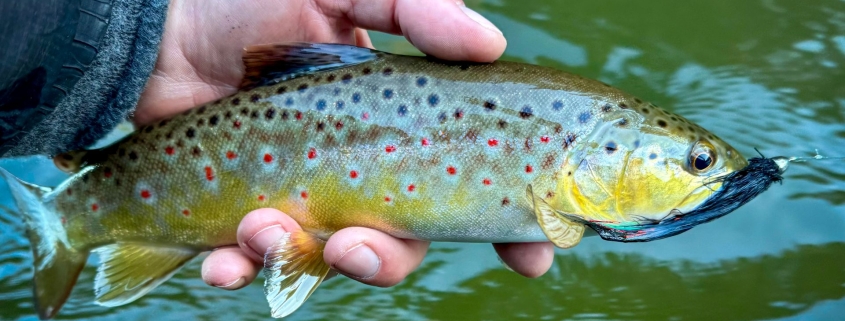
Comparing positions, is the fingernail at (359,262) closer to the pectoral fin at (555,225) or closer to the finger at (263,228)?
the finger at (263,228)

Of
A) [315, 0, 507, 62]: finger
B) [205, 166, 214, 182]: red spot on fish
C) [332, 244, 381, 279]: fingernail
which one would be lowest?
[332, 244, 381, 279]: fingernail

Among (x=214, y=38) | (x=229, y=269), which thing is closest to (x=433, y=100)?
(x=229, y=269)

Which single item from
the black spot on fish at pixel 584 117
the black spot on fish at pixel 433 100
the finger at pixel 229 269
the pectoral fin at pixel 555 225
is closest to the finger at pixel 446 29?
the black spot on fish at pixel 433 100

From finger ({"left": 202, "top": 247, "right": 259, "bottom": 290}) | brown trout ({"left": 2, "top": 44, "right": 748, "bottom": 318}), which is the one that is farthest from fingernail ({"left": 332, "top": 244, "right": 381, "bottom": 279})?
finger ({"left": 202, "top": 247, "right": 259, "bottom": 290})

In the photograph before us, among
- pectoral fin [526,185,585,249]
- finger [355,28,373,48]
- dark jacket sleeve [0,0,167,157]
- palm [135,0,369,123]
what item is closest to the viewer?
pectoral fin [526,185,585,249]

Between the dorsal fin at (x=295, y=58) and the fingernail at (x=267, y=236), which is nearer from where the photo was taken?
the fingernail at (x=267, y=236)

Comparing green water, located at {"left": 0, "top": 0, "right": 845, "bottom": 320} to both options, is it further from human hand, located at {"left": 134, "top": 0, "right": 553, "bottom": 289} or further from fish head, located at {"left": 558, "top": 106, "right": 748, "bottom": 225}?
fish head, located at {"left": 558, "top": 106, "right": 748, "bottom": 225}
